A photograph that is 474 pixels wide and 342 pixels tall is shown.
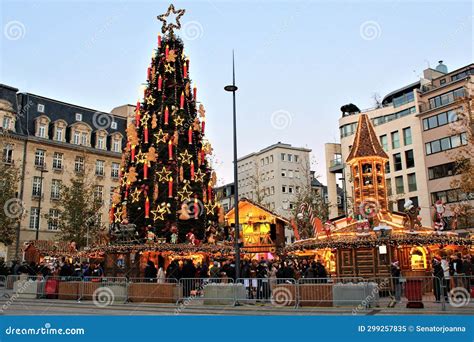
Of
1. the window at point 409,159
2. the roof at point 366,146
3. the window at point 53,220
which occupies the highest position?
the window at point 409,159

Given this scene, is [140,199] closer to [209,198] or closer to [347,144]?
[209,198]

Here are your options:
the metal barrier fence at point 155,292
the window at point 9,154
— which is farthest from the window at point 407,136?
the window at point 9,154

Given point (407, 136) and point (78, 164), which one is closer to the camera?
point (407, 136)

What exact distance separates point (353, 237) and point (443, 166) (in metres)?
29.3

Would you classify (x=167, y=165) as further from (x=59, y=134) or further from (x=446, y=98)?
(x=446, y=98)

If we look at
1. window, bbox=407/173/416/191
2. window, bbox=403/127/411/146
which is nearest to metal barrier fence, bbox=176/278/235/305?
window, bbox=407/173/416/191

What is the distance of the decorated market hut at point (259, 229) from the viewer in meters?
33.8

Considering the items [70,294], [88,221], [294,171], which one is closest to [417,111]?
[294,171]

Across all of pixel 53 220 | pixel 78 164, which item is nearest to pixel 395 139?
pixel 78 164

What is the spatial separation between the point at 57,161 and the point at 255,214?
30321 mm

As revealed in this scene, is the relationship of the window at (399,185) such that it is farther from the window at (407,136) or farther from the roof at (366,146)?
the roof at (366,146)

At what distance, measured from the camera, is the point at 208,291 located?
55.9 feet

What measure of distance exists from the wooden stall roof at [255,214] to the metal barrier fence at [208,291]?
1627 centimetres

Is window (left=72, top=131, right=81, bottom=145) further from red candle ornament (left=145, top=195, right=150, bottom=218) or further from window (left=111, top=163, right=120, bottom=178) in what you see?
red candle ornament (left=145, top=195, right=150, bottom=218)
